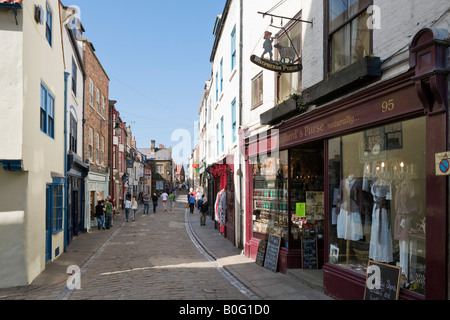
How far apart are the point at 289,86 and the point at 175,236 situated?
1038cm

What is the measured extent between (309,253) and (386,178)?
3731 millimetres

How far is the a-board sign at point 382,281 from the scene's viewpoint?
6.16 metres

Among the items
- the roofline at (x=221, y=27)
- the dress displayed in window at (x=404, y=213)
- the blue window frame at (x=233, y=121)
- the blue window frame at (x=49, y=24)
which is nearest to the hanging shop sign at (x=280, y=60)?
the dress displayed in window at (x=404, y=213)

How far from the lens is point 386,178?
692 centimetres

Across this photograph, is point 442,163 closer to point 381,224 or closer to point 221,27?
point 381,224

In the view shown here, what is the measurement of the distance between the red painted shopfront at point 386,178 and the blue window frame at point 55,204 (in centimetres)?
676

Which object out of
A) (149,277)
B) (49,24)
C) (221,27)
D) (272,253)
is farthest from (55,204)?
(221,27)

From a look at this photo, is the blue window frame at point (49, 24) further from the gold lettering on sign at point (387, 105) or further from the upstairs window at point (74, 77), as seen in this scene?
the gold lettering on sign at point (387, 105)

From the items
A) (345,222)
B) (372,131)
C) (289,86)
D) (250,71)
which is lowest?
(345,222)

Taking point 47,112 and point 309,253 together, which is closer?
point 309,253

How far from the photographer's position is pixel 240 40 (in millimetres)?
14484

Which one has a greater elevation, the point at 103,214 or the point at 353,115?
the point at 353,115

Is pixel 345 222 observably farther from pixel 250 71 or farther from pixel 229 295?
pixel 250 71
